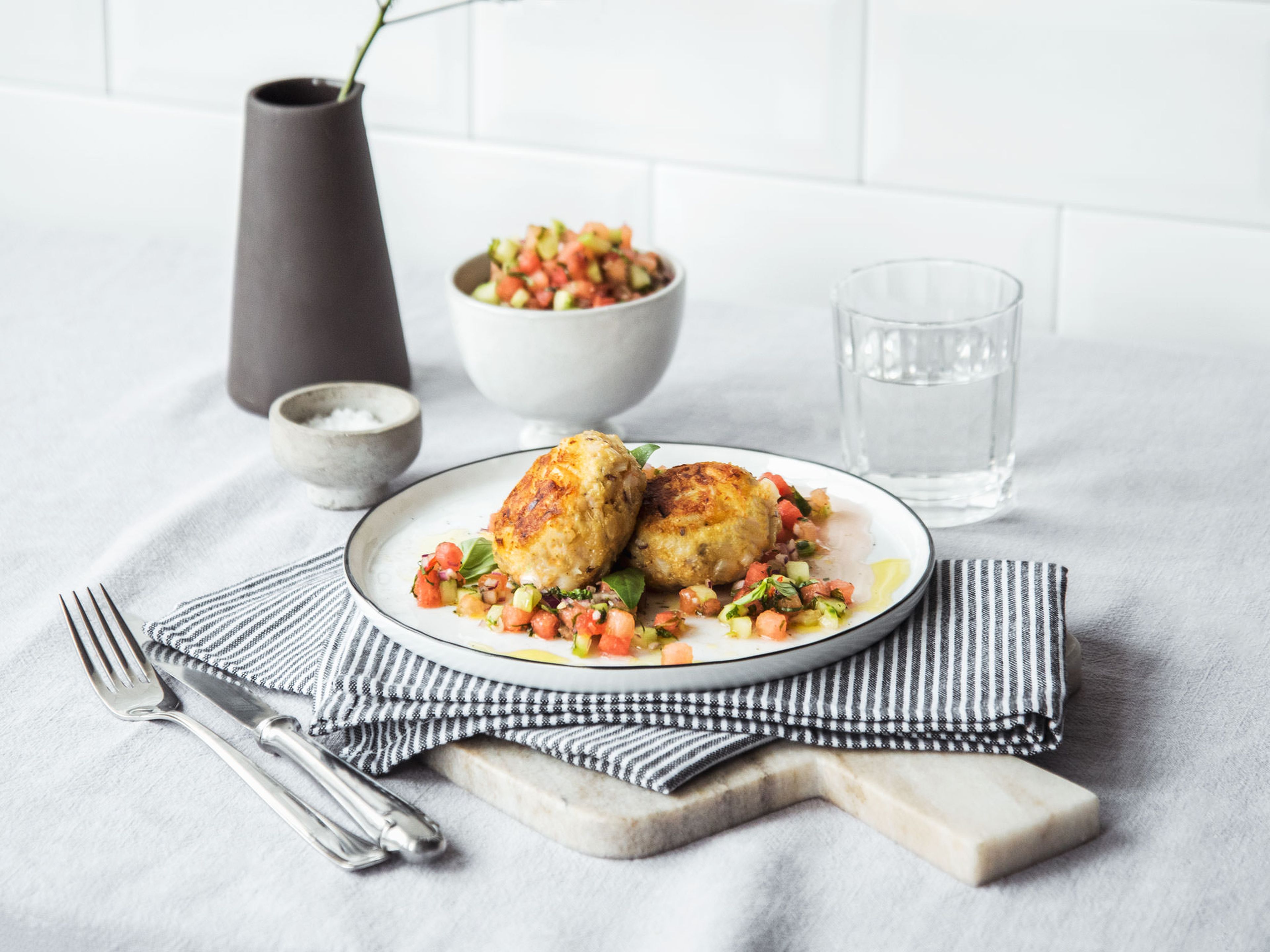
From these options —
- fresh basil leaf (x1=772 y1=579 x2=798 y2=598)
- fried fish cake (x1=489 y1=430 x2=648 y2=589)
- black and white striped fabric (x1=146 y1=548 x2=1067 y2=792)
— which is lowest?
black and white striped fabric (x1=146 y1=548 x2=1067 y2=792)

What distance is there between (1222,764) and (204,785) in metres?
0.67

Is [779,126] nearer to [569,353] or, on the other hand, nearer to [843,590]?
[569,353]

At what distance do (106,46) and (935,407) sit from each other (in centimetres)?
167

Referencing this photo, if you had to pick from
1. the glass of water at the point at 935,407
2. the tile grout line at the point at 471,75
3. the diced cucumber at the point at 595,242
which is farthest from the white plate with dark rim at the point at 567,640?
the tile grout line at the point at 471,75

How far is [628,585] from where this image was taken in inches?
39.3

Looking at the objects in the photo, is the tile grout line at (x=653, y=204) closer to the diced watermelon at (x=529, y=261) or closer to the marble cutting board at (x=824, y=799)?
the diced watermelon at (x=529, y=261)

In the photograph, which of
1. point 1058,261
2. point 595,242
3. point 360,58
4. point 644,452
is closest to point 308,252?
point 360,58

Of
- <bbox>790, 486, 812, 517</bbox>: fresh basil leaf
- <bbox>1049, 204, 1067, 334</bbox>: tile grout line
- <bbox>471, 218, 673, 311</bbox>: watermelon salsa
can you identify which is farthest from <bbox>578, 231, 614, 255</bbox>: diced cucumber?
<bbox>1049, 204, 1067, 334</bbox>: tile grout line

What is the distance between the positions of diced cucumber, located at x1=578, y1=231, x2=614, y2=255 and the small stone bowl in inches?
9.2

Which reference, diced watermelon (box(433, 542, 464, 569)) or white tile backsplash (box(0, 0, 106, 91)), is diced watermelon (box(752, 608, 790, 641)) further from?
white tile backsplash (box(0, 0, 106, 91))

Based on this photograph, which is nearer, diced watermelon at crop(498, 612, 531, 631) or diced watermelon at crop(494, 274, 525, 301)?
diced watermelon at crop(498, 612, 531, 631)

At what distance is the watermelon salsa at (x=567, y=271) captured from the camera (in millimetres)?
1369

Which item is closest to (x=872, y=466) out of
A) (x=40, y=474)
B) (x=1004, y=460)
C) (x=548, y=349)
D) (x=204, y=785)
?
(x=1004, y=460)

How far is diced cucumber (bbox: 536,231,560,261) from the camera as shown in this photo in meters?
1.40
